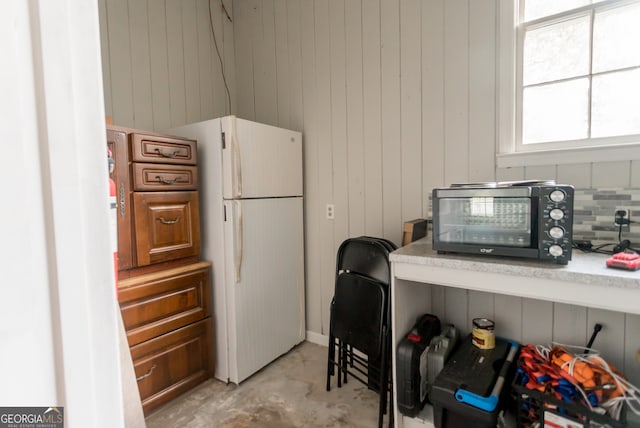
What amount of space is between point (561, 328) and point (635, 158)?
917mm

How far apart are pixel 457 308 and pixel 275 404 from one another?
1.26 meters

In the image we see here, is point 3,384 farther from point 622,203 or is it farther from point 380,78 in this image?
point 380,78

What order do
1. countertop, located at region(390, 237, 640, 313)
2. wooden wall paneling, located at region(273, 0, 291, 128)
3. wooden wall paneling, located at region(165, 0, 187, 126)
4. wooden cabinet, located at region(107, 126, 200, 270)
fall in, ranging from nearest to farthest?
countertop, located at region(390, 237, 640, 313) → wooden cabinet, located at region(107, 126, 200, 270) → wooden wall paneling, located at region(165, 0, 187, 126) → wooden wall paneling, located at region(273, 0, 291, 128)

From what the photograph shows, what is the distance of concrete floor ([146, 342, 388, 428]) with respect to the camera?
5.63 feet

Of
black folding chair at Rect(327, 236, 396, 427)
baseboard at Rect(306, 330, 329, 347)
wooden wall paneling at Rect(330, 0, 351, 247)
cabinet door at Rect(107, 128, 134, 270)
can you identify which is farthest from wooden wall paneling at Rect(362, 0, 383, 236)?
cabinet door at Rect(107, 128, 134, 270)

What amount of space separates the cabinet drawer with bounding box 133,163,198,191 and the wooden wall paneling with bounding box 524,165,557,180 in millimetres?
1982

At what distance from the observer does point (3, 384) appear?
11.9 inches

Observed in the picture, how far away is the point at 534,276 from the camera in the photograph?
1.17 meters

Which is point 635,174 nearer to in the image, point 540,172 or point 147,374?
point 540,172

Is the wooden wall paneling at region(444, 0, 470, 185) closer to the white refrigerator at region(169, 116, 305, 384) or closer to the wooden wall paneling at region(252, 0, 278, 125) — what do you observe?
the white refrigerator at region(169, 116, 305, 384)

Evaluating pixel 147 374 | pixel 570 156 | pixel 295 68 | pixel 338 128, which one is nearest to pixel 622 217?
pixel 570 156

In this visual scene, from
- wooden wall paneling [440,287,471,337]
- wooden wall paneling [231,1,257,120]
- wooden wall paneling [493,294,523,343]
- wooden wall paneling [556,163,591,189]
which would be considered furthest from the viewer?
wooden wall paneling [231,1,257,120]

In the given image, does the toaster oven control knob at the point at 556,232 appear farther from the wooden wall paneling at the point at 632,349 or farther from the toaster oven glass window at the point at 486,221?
the wooden wall paneling at the point at 632,349

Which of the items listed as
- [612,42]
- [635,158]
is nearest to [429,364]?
[635,158]
